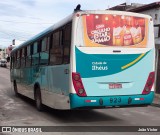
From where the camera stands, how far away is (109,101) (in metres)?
9.73

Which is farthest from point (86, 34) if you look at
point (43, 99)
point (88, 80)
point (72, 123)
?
point (43, 99)

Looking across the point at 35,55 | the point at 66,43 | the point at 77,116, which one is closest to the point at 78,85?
the point at 66,43

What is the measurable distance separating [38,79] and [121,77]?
388 cm

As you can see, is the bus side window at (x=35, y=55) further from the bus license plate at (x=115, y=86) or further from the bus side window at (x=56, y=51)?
the bus license plate at (x=115, y=86)

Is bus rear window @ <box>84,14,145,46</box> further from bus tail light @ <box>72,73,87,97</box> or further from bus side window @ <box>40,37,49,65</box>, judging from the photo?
bus side window @ <box>40,37,49,65</box>

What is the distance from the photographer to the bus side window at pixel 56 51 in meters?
10.4

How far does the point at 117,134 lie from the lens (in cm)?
862

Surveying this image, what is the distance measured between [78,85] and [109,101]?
39.5 inches

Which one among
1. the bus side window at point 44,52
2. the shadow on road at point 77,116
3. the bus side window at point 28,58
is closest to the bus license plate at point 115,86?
the shadow on road at point 77,116

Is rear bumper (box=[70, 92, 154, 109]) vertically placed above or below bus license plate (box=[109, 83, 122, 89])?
below

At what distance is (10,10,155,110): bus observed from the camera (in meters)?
9.55

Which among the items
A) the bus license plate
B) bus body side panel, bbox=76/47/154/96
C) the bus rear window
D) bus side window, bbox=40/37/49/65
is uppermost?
the bus rear window

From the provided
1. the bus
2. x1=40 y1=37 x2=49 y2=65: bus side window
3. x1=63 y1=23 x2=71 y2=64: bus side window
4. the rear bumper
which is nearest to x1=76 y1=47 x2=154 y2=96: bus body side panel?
the bus

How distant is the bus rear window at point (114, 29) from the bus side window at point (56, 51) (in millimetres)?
1232
